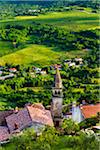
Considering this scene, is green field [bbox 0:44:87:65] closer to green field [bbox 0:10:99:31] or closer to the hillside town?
green field [bbox 0:10:99:31]

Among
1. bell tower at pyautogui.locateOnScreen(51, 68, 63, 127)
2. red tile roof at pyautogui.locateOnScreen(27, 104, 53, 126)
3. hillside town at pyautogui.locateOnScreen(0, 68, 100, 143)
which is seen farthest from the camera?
bell tower at pyautogui.locateOnScreen(51, 68, 63, 127)

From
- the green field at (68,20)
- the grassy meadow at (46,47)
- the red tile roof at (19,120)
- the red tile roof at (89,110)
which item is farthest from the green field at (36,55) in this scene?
the red tile roof at (19,120)

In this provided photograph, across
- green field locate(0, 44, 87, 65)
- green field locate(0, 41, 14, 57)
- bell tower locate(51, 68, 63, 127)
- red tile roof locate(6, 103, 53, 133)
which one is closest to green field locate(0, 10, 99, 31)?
green field locate(0, 41, 14, 57)

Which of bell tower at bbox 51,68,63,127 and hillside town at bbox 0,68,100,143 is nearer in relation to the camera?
hillside town at bbox 0,68,100,143

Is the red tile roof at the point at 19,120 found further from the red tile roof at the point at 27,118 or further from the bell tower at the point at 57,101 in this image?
the bell tower at the point at 57,101

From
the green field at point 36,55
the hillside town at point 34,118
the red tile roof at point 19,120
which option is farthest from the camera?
the green field at point 36,55

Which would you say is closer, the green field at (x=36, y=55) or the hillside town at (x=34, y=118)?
the hillside town at (x=34, y=118)

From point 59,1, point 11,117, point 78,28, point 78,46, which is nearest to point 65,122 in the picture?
point 11,117
